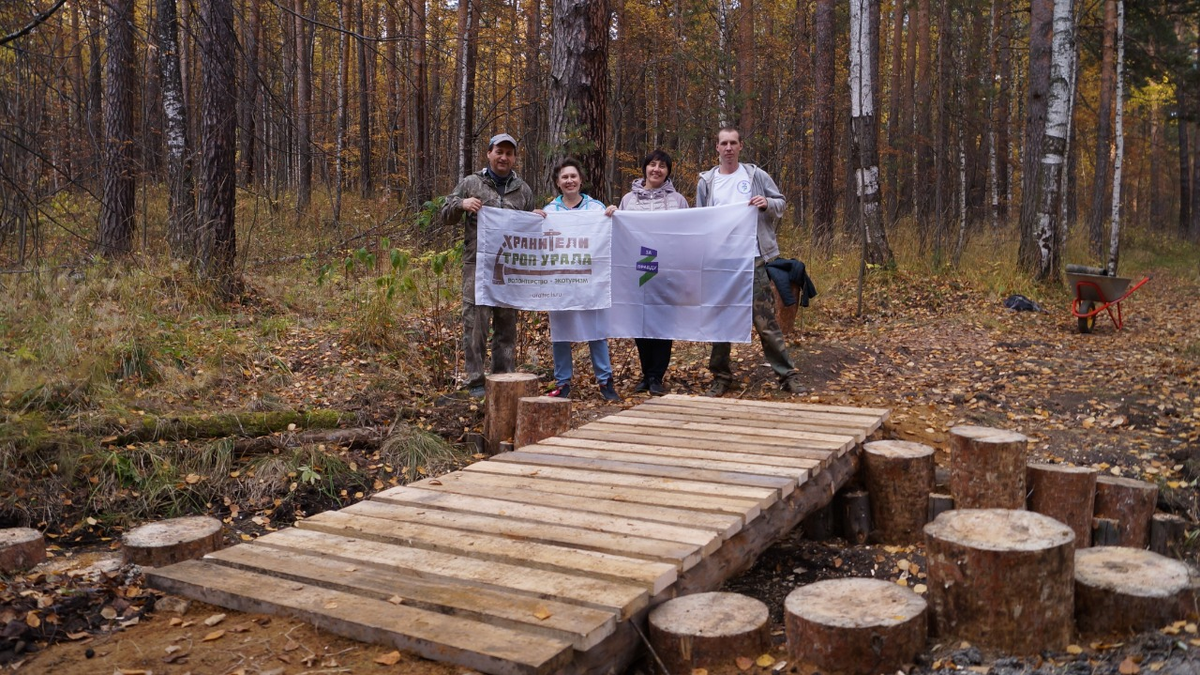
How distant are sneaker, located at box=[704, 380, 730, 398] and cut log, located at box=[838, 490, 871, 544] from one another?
7.95ft

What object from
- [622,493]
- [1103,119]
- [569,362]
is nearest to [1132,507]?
[622,493]

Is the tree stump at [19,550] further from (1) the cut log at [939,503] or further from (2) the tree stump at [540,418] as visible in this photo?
(1) the cut log at [939,503]

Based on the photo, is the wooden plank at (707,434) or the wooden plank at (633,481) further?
the wooden plank at (707,434)

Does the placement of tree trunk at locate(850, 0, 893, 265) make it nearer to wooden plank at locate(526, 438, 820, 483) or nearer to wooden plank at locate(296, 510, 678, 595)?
wooden plank at locate(526, 438, 820, 483)

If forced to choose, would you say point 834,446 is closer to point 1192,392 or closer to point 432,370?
point 432,370

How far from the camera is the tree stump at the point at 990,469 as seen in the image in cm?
484

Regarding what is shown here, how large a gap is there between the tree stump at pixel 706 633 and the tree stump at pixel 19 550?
9.10ft

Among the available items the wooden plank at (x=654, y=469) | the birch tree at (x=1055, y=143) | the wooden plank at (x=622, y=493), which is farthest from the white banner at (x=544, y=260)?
the birch tree at (x=1055, y=143)

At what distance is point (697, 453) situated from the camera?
17.1 feet

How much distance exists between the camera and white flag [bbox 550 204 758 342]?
745 cm

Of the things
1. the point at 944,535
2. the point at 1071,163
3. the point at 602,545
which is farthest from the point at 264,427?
the point at 1071,163

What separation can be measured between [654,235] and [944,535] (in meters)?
4.50

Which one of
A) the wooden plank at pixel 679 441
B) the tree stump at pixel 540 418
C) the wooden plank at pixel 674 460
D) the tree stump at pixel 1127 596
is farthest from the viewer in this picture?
the tree stump at pixel 540 418

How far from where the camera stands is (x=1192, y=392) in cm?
739
